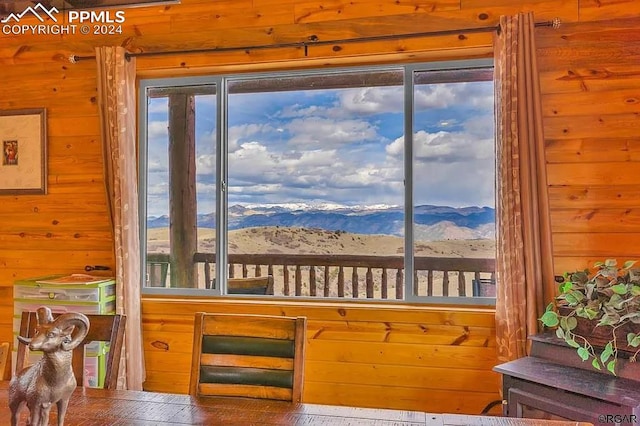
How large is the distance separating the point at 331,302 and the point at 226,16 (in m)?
1.87

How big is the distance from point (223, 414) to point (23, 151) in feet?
8.79

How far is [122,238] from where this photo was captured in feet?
9.59

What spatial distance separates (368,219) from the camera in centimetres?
304

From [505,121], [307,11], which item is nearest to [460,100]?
[505,121]

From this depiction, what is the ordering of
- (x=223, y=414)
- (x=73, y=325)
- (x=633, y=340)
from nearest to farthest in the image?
(x=73, y=325), (x=223, y=414), (x=633, y=340)

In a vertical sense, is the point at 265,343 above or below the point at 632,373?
above

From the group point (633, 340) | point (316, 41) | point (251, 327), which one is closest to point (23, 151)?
point (316, 41)

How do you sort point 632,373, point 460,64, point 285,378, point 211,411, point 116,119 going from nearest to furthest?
point 211,411 < point 285,378 < point 632,373 < point 460,64 < point 116,119

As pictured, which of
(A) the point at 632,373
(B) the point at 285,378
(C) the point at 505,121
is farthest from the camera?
(C) the point at 505,121

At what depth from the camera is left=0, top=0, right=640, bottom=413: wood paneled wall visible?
2.53 m

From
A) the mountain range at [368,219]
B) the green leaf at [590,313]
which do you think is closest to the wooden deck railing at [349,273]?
the mountain range at [368,219]

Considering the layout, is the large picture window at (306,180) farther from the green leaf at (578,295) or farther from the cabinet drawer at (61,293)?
the green leaf at (578,295)

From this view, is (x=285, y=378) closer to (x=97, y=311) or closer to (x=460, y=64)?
(x=97, y=311)

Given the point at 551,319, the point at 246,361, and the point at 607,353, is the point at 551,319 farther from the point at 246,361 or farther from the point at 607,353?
the point at 246,361
